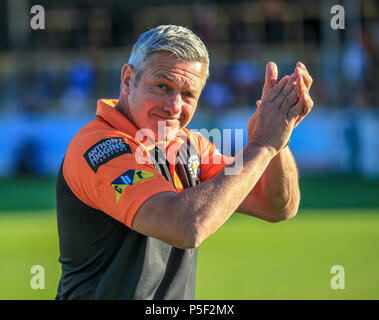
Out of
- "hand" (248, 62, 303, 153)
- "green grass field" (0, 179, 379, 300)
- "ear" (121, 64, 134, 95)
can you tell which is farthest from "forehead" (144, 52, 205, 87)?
"green grass field" (0, 179, 379, 300)

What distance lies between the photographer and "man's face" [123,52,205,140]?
11.6 feet

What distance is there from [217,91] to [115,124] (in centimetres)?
1604

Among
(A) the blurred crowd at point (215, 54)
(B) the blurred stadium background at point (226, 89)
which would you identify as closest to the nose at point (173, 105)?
(B) the blurred stadium background at point (226, 89)

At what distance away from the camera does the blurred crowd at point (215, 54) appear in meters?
18.8

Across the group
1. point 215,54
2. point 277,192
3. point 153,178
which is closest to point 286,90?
point 277,192

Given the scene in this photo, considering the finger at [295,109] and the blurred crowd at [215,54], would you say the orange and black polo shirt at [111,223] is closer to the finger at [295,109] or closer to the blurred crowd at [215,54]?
the finger at [295,109]

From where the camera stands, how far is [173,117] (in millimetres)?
3586

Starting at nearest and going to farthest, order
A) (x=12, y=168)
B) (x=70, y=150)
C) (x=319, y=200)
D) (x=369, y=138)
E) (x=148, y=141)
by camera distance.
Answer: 1. (x=70, y=150)
2. (x=148, y=141)
3. (x=319, y=200)
4. (x=369, y=138)
5. (x=12, y=168)

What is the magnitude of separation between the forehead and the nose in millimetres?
91

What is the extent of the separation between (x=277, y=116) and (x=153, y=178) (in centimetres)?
68

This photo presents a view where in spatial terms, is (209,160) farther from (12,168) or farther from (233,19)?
(233,19)

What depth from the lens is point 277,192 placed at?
3854 millimetres

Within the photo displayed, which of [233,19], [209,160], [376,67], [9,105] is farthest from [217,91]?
[209,160]
